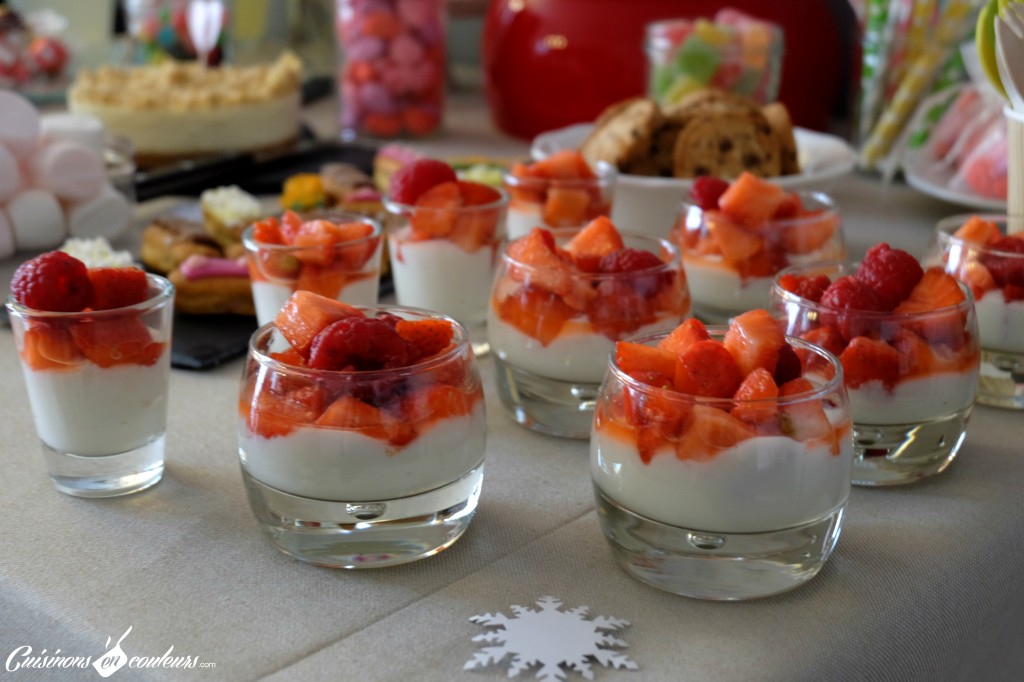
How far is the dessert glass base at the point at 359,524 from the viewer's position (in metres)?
0.83

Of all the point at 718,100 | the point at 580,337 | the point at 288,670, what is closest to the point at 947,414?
the point at 580,337

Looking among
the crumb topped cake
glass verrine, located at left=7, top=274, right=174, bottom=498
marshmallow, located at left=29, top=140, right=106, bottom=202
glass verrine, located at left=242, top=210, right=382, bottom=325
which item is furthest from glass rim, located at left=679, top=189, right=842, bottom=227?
the crumb topped cake

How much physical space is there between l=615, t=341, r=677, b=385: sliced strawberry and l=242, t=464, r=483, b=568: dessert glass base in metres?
0.15

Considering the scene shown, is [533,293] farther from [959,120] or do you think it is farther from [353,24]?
[353,24]

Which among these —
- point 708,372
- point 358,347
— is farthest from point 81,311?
point 708,372

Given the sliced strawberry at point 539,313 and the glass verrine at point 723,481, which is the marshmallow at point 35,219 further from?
the glass verrine at point 723,481

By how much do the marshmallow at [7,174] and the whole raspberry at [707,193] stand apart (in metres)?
0.91

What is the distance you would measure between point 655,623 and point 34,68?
248 cm

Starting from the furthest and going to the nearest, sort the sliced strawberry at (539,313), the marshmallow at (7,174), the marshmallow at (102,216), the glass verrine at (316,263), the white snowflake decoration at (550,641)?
1. the marshmallow at (102,216)
2. the marshmallow at (7,174)
3. the glass verrine at (316,263)
4. the sliced strawberry at (539,313)
5. the white snowflake decoration at (550,641)

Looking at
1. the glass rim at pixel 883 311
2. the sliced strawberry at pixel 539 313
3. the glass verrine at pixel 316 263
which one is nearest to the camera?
the glass rim at pixel 883 311

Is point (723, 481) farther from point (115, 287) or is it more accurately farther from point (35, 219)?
point (35, 219)

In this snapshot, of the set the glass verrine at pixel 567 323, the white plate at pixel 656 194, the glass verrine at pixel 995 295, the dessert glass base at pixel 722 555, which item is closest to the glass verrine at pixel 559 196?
the white plate at pixel 656 194

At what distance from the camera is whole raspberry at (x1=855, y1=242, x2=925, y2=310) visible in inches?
38.2

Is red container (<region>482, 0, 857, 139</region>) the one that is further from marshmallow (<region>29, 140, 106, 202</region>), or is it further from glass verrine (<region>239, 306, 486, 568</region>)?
glass verrine (<region>239, 306, 486, 568</region>)
